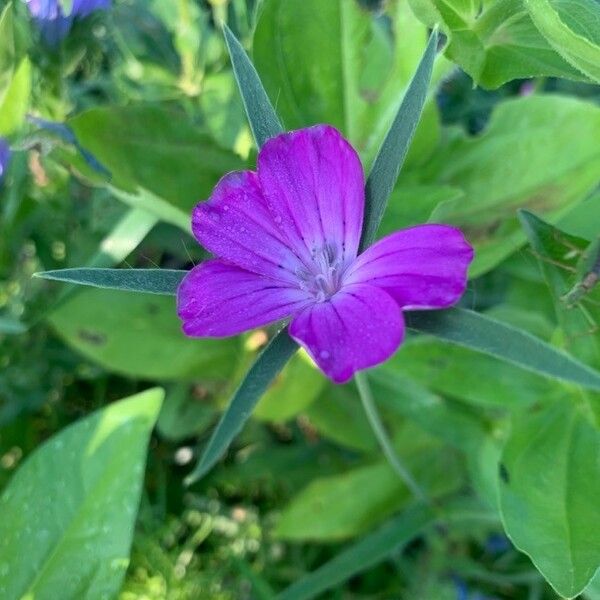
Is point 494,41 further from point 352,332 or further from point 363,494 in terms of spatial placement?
point 363,494

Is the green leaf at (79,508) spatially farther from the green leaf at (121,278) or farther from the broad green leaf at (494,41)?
the broad green leaf at (494,41)

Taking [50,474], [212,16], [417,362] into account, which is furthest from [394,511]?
[212,16]

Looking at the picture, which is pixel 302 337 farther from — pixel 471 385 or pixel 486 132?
pixel 486 132

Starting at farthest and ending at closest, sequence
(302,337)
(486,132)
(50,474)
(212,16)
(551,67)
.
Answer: (212,16)
(486,132)
(50,474)
(551,67)
(302,337)

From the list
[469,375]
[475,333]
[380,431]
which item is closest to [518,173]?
[469,375]

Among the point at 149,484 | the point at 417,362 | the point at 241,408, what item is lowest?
the point at 149,484

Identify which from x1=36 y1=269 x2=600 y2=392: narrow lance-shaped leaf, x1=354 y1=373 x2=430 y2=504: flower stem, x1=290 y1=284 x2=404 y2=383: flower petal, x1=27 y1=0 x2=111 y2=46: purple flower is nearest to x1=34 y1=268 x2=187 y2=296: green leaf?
x1=36 y1=269 x2=600 y2=392: narrow lance-shaped leaf

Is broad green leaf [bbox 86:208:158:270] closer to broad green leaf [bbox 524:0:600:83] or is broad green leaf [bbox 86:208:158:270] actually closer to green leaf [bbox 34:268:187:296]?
green leaf [bbox 34:268:187:296]
